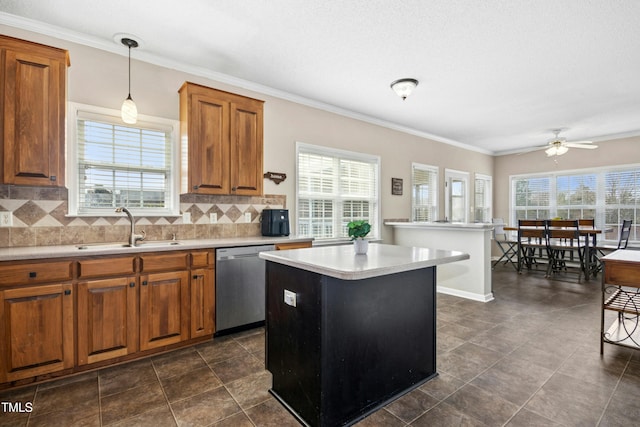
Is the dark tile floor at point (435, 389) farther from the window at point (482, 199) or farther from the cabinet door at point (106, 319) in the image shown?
the window at point (482, 199)

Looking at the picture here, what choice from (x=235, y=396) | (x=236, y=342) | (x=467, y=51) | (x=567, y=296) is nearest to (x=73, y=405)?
(x=235, y=396)

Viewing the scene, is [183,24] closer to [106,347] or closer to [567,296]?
[106,347]

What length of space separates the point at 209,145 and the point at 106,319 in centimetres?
171

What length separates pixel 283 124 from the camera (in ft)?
13.2

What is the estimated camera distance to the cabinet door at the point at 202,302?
273 cm

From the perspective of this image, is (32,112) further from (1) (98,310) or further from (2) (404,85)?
(2) (404,85)

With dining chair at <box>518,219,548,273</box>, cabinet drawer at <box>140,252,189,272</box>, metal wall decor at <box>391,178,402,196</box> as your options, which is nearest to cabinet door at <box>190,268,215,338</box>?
cabinet drawer at <box>140,252,189,272</box>

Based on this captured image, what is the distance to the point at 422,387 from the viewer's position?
212cm

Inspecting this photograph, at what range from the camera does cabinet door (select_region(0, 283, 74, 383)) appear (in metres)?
2.02

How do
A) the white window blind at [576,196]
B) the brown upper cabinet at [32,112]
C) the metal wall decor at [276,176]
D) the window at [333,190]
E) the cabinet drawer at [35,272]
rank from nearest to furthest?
the cabinet drawer at [35,272], the brown upper cabinet at [32,112], the metal wall decor at [276,176], the window at [333,190], the white window blind at [576,196]

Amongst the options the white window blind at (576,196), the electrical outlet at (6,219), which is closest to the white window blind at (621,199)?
the white window blind at (576,196)

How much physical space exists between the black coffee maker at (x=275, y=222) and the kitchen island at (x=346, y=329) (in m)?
1.44

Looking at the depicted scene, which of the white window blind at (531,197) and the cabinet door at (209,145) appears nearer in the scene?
the cabinet door at (209,145)

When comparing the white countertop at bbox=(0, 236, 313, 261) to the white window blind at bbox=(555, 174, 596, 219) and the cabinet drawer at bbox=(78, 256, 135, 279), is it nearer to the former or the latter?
the cabinet drawer at bbox=(78, 256, 135, 279)
